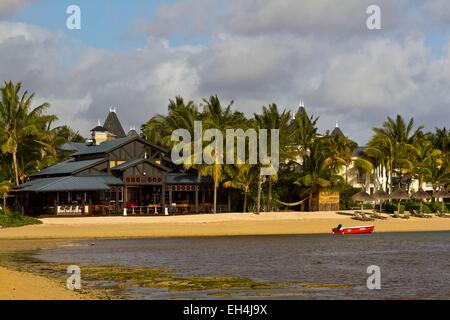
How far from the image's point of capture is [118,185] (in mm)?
60438

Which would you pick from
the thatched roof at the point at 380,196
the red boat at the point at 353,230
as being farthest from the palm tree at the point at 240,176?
the red boat at the point at 353,230

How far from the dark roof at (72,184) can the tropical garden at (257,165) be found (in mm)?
2356

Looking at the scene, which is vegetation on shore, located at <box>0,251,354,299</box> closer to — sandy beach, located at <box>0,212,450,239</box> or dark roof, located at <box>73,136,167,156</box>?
sandy beach, located at <box>0,212,450,239</box>

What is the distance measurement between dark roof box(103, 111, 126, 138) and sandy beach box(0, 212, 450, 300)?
47341 mm

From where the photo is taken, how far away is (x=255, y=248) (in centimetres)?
4100

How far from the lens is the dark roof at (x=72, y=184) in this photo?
57375 millimetres

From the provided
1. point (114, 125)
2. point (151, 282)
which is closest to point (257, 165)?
point (151, 282)

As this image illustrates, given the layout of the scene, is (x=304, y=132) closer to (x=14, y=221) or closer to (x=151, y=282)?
(x=14, y=221)

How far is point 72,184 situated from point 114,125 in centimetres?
4802

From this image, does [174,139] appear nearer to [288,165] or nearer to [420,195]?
[288,165]

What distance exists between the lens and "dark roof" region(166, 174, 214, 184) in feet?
206

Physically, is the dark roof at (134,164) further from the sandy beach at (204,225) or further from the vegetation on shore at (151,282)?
the vegetation on shore at (151,282)

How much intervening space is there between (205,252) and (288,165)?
29499 millimetres

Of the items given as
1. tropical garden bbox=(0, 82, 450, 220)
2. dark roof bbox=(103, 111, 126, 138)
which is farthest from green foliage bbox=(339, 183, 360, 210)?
dark roof bbox=(103, 111, 126, 138)
